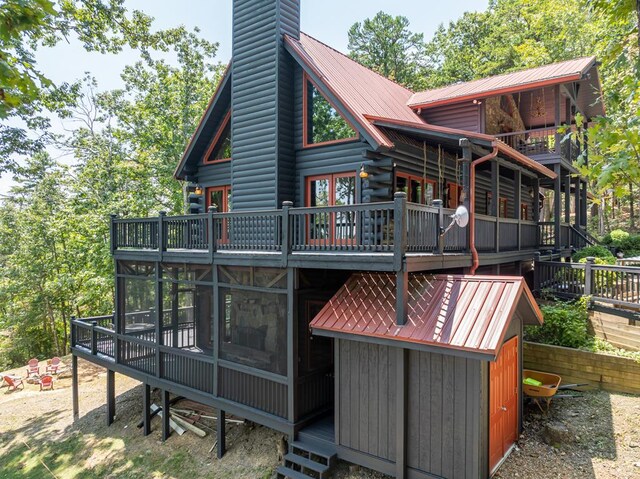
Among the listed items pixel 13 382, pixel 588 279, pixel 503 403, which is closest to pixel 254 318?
pixel 503 403

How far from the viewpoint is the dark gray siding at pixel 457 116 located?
14.3m

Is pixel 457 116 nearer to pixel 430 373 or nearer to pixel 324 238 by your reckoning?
pixel 324 238

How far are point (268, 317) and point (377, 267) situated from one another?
9.83 feet

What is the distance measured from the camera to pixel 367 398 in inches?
277

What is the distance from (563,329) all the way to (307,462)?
6623 mm

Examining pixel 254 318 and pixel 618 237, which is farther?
pixel 618 237

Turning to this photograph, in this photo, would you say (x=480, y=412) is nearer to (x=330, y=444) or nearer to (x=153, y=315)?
(x=330, y=444)

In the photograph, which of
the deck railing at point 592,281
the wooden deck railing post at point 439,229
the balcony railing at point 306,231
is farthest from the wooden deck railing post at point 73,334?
the deck railing at point 592,281

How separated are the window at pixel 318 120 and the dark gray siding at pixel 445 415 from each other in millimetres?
6073

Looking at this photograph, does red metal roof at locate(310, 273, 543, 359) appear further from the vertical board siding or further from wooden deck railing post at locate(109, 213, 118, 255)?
wooden deck railing post at locate(109, 213, 118, 255)

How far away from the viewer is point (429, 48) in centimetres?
3397

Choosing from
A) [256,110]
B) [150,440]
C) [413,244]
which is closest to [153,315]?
[150,440]

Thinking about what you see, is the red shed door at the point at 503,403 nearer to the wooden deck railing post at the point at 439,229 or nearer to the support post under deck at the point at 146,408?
the wooden deck railing post at the point at 439,229

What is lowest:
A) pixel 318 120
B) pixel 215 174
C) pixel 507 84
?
pixel 215 174
